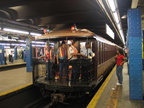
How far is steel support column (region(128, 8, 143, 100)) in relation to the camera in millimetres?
4562

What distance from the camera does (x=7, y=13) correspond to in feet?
22.5

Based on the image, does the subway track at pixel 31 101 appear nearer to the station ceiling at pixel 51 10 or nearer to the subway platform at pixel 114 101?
the subway platform at pixel 114 101

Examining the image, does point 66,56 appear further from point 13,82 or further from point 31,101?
point 13,82

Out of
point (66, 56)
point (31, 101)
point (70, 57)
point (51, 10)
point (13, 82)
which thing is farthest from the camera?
point (13, 82)

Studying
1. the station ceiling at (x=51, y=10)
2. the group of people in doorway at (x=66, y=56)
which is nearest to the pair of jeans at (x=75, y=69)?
the group of people in doorway at (x=66, y=56)

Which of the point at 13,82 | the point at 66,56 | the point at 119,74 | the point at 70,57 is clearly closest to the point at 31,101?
the point at 13,82

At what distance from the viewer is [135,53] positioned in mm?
4602

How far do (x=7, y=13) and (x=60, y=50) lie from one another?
9.70ft

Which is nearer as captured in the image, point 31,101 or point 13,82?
point 31,101

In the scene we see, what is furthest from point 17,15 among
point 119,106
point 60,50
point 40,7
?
point 119,106

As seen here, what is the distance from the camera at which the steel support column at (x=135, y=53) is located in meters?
4.56

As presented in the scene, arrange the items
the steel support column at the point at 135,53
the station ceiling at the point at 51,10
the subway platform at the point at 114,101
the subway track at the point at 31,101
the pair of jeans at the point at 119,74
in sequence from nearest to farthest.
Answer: the subway platform at the point at 114,101
the steel support column at the point at 135,53
the station ceiling at the point at 51,10
the subway track at the point at 31,101
the pair of jeans at the point at 119,74

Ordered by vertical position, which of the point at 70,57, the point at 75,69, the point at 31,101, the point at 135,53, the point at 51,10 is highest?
the point at 51,10

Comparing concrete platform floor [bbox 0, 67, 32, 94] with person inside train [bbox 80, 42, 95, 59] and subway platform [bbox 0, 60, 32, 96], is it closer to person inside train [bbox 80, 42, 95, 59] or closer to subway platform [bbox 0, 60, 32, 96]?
subway platform [bbox 0, 60, 32, 96]
